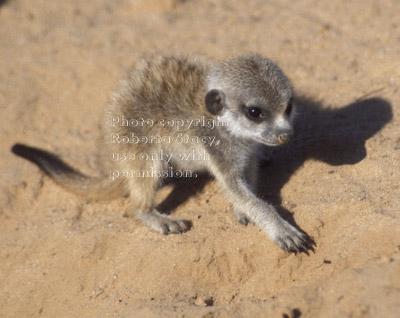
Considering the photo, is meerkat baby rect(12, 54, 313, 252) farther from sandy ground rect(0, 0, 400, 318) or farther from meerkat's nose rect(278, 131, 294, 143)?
sandy ground rect(0, 0, 400, 318)

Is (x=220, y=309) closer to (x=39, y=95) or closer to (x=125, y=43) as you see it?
(x=39, y=95)

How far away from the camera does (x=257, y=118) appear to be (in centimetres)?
314

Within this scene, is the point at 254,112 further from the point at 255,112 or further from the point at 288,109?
the point at 288,109

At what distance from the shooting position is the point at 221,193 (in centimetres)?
376

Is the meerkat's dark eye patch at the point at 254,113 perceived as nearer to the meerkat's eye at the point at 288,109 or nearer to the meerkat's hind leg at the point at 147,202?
the meerkat's eye at the point at 288,109

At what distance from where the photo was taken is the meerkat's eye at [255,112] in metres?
3.10

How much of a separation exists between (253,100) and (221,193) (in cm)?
98

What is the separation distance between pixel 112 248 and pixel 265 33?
3471 mm

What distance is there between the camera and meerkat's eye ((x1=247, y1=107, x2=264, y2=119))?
3.10 m

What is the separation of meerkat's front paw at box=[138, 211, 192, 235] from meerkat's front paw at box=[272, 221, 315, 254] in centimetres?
76

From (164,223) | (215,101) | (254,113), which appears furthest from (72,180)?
(254,113)

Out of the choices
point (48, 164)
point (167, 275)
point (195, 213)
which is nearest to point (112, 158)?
point (48, 164)

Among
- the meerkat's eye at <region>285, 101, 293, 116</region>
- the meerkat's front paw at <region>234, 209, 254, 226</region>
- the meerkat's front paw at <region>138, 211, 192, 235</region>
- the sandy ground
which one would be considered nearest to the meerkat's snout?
the meerkat's eye at <region>285, 101, 293, 116</region>

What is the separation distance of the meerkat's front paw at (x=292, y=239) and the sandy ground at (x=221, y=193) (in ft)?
0.20
